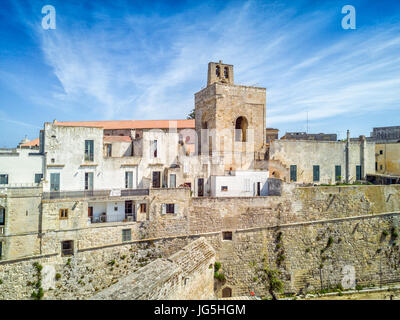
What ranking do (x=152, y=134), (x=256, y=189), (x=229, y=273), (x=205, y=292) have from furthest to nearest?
(x=152, y=134) → (x=256, y=189) → (x=229, y=273) → (x=205, y=292)

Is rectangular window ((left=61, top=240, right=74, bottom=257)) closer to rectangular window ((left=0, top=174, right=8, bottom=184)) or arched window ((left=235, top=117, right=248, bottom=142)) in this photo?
rectangular window ((left=0, top=174, right=8, bottom=184))

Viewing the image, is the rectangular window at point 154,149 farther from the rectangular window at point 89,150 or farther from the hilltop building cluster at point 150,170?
the rectangular window at point 89,150

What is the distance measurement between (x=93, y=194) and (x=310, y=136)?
28398 mm

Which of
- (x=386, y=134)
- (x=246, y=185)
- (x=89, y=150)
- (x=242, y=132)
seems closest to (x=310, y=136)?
(x=386, y=134)

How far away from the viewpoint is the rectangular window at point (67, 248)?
1471 centimetres

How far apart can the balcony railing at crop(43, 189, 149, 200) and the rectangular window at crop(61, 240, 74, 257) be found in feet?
8.80

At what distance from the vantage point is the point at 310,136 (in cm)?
3453

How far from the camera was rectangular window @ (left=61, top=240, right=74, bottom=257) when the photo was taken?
1471 cm

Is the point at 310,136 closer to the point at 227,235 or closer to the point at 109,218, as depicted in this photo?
the point at 227,235

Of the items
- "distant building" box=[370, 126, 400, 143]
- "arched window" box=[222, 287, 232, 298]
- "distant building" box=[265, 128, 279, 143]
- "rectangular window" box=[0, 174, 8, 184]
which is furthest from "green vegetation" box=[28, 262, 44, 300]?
"distant building" box=[370, 126, 400, 143]
